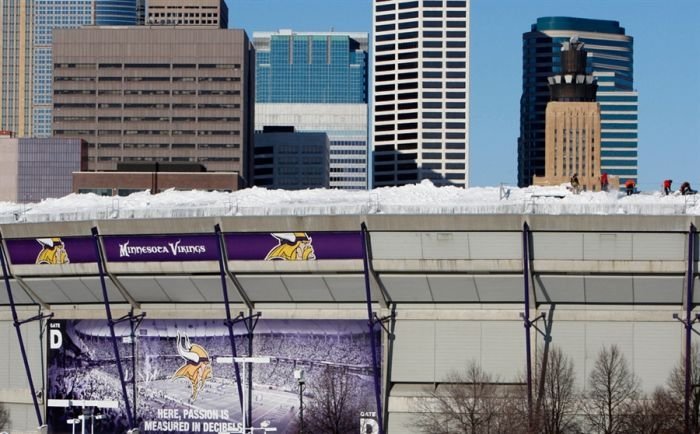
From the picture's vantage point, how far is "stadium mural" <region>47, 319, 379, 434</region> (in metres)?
75.5

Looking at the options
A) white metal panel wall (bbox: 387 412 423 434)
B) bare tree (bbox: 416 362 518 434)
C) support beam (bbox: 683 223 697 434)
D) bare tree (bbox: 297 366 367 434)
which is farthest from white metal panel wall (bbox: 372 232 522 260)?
white metal panel wall (bbox: 387 412 423 434)

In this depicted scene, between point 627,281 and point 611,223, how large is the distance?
294 centimetres

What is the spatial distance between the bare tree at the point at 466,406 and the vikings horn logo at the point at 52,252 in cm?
1838

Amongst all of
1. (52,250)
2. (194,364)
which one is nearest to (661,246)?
(194,364)

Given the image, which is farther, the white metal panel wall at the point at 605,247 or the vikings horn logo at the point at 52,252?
the vikings horn logo at the point at 52,252

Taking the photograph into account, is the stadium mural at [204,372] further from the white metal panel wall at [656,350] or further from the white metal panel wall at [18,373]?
the white metal panel wall at [656,350]

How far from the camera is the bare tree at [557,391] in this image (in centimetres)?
7169

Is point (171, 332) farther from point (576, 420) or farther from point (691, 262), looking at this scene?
point (691, 262)

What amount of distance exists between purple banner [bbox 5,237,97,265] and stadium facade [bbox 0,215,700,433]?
3.1 inches

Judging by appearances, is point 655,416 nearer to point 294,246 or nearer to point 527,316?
point 527,316

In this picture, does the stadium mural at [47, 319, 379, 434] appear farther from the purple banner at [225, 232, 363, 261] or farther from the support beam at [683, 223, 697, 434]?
the support beam at [683, 223, 697, 434]

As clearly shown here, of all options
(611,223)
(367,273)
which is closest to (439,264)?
(367,273)

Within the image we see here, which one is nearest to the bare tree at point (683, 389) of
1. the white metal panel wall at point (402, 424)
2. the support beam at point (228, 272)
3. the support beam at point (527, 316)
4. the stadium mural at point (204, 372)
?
the support beam at point (527, 316)

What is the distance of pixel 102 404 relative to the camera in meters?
78.1
